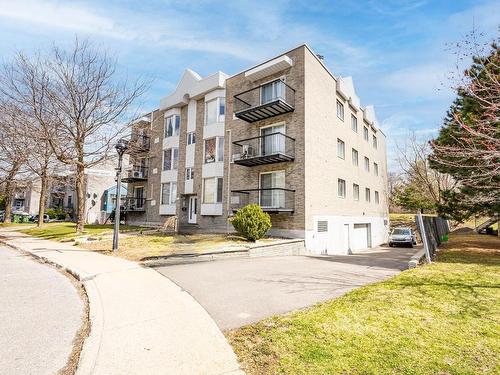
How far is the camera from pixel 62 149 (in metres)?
18.2

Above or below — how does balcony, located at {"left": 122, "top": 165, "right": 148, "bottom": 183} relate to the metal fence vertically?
above

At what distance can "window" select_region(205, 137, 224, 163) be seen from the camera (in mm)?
20594

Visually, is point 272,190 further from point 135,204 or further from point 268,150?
point 135,204

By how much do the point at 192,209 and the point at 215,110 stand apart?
768cm

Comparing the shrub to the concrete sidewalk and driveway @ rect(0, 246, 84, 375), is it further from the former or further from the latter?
driveway @ rect(0, 246, 84, 375)

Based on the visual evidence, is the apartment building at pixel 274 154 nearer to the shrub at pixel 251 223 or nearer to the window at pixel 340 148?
the window at pixel 340 148

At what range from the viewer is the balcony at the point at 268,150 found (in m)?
16.2

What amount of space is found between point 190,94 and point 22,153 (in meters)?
11.9

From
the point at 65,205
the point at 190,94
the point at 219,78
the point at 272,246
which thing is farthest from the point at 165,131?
the point at 65,205

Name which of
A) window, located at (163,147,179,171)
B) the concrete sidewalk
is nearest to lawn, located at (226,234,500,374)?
the concrete sidewalk

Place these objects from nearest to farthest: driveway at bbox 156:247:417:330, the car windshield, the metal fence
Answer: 1. driveway at bbox 156:247:417:330
2. the metal fence
3. the car windshield

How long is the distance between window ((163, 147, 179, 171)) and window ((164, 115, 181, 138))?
4.40ft

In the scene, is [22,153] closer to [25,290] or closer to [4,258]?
[4,258]

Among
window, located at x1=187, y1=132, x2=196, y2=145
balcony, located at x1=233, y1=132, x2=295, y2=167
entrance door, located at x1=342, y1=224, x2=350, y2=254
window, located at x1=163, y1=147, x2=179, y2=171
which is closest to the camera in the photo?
balcony, located at x1=233, y1=132, x2=295, y2=167
